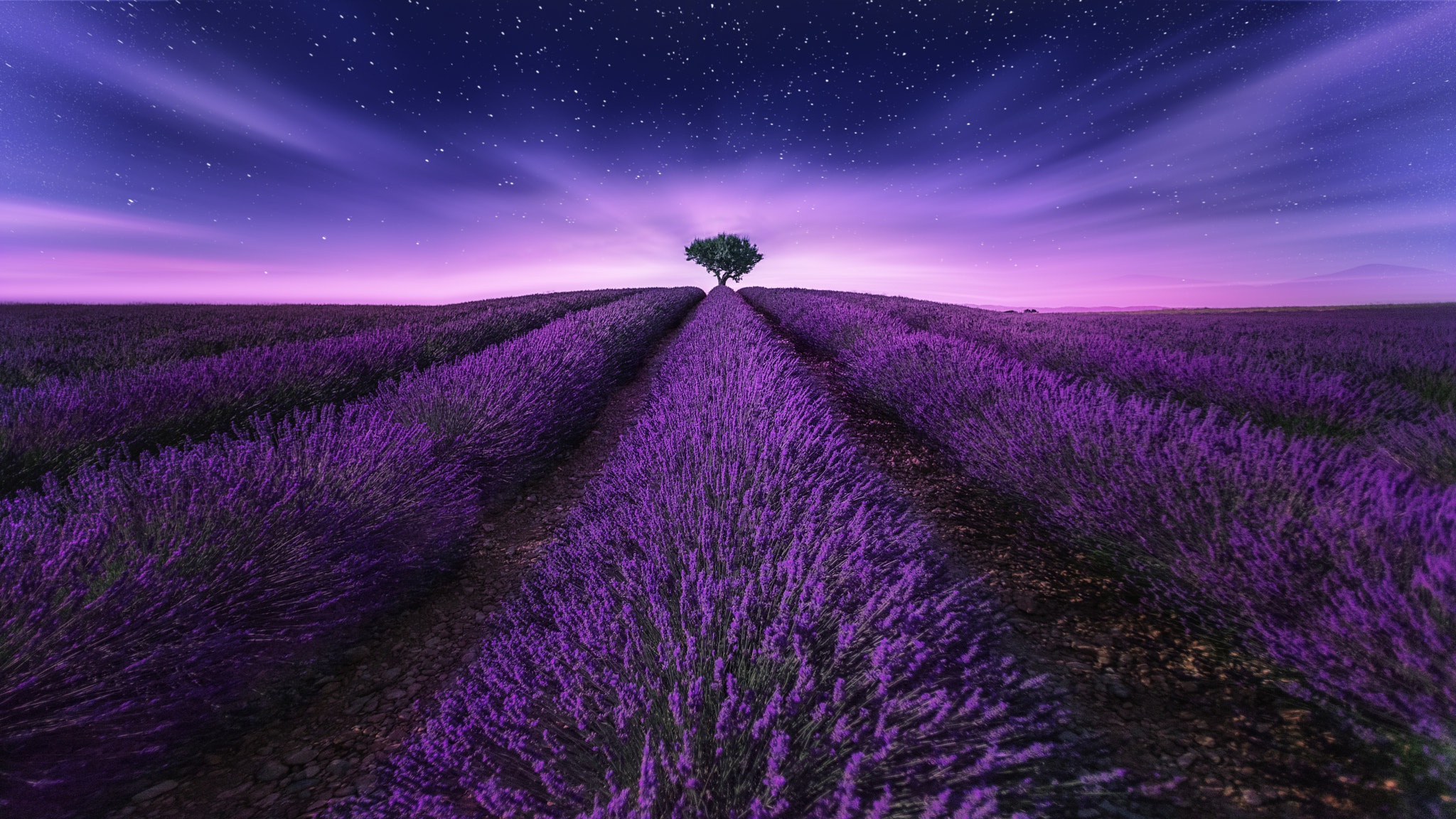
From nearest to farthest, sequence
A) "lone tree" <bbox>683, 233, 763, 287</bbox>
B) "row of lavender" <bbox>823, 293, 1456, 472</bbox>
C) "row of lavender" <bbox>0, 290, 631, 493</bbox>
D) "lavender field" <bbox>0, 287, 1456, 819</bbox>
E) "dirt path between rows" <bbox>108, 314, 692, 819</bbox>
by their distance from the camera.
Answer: "lavender field" <bbox>0, 287, 1456, 819</bbox>, "dirt path between rows" <bbox>108, 314, 692, 819</bbox>, "row of lavender" <bbox>823, 293, 1456, 472</bbox>, "row of lavender" <bbox>0, 290, 631, 493</bbox>, "lone tree" <bbox>683, 233, 763, 287</bbox>

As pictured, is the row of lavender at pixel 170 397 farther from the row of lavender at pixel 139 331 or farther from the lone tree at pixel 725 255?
the lone tree at pixel 725 255

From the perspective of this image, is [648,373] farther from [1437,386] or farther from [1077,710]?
[1437,386]

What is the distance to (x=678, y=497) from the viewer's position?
1.86 metres

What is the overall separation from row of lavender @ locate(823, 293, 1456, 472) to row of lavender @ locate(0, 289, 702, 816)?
4011 mm

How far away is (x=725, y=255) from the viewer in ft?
132

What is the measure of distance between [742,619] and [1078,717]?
1132mm

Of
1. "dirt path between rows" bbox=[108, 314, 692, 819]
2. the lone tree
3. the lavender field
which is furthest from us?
the lone tree

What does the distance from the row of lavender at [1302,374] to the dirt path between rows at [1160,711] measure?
124cm

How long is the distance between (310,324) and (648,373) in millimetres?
7123

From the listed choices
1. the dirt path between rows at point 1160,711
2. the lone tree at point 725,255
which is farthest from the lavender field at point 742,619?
the lone tree at point 725,255

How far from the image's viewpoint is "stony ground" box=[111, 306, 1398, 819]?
1288 mm

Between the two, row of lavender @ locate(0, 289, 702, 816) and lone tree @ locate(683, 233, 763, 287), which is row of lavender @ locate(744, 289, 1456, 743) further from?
lone tree @ locate(683, 233, 763, 287)

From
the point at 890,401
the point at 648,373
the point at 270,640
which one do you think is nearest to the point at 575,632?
the point at 270,640

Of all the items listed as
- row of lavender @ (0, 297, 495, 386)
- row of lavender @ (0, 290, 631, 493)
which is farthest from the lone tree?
row of lavender @ (0, 290, 631, 493)
